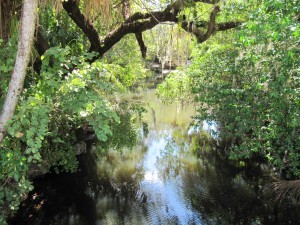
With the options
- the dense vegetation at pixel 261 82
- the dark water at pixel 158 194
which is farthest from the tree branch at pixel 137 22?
the dark water at pixel 158 194

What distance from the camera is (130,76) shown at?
892 cm

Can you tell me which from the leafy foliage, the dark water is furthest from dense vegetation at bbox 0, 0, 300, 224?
the dark water

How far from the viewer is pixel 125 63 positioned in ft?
36.1

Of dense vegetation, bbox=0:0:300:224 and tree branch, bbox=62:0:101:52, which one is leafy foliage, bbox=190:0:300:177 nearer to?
dense vegetation, bbox=0:0:300:224

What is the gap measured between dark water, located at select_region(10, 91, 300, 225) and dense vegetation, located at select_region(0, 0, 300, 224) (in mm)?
936

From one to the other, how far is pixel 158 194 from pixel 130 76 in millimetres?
3314

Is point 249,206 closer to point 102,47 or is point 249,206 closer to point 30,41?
point 102,47

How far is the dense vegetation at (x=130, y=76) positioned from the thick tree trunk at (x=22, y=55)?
0.09 meters

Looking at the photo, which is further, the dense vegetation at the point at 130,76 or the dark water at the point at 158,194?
the dark water at the point at 158,194

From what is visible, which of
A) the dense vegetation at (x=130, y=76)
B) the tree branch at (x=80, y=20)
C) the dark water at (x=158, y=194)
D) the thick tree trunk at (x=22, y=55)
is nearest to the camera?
the thick tree trunk at (x=22, y=55)

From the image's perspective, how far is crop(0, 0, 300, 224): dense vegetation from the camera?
2.91 m

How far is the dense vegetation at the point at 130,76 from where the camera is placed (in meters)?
2.91

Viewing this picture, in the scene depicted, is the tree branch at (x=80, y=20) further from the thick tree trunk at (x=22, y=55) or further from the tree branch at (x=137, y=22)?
the thick tree trunk at (x=22, y=55)

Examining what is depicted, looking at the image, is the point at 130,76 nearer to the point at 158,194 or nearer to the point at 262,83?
the point at 158,194
